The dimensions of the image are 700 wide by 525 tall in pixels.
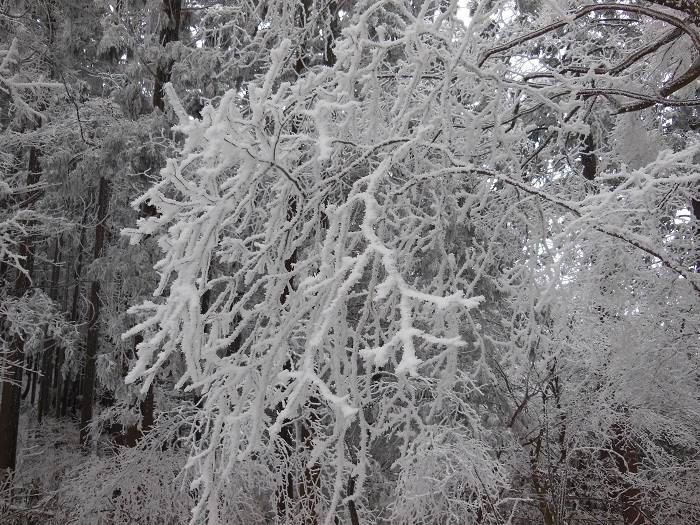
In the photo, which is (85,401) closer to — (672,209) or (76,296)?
(76,296)

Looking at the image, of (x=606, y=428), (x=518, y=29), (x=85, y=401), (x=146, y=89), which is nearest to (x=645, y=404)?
(x=606, y=428)

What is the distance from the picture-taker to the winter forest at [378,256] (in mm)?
1988

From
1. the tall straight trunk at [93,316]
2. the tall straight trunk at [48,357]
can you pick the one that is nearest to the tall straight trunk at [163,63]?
the tall straight trunk at [93,316]

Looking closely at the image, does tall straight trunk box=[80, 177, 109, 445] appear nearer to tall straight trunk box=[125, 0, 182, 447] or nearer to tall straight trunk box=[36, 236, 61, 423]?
tall straight trunk box=[36, 236, 61, 423]

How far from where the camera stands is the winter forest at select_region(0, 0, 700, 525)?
6.52 ft

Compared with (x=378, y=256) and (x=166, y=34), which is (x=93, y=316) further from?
(x=378, y=256)

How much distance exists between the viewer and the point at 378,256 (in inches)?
70.7

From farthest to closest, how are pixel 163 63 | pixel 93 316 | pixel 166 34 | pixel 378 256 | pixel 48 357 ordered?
pixel 48 357 < pixel 93 316 < pixel 166 34 < pixel 163 63 < pixel 378 256

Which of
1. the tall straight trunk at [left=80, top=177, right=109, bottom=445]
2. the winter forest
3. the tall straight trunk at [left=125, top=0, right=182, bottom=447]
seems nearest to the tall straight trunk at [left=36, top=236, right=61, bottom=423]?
the tall straight trunk at [left=80, top=177, right=109, bottom=445]

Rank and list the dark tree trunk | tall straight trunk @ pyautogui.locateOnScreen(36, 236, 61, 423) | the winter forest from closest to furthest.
Answer: the winter forest, the dark tree trunk, tall straight trunk @ pyautogui.locateOnScreen(36, 236, 61, 423)

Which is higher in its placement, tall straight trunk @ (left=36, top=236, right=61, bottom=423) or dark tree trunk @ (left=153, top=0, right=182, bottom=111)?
dark tree trunk @ (left=153, top=0, right=182, bottom=111)

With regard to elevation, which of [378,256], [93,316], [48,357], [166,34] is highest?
[166,34]

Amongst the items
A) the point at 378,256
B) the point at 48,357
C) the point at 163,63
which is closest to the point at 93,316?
the point at 163,63

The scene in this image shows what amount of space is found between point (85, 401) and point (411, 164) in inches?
546
